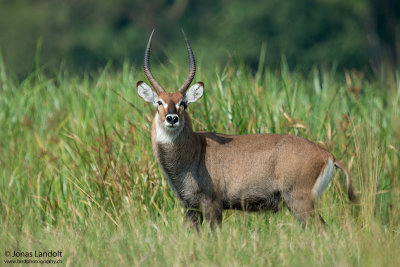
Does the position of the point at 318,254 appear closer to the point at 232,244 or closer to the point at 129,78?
the point at 232,244

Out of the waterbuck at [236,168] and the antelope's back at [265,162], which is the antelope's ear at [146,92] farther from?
the antelope's back at [265,162]

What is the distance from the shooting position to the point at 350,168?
6930 mm

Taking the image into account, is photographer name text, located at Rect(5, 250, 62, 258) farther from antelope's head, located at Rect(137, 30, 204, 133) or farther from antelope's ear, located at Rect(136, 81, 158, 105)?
A: antelope's ear, located at Rect(136, 81, 158, 105)

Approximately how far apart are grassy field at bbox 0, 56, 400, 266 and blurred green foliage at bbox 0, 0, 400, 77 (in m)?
17.7

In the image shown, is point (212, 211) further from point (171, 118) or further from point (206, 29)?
point (206, 29)

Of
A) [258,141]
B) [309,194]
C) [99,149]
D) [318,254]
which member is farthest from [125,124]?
[318,254]

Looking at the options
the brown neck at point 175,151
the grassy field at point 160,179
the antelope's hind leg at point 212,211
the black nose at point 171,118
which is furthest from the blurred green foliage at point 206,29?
the black nose at point 171,118

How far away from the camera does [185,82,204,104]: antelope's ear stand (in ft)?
19.2

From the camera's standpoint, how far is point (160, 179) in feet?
21.8

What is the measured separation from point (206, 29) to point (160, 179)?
26.6 metres

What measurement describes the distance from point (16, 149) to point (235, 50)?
111 inches

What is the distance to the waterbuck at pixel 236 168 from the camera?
18.4ft

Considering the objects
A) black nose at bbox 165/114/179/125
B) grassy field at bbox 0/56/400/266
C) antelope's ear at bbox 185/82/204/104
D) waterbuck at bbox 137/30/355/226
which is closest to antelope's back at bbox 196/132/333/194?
waterbuck at bbox 137/30/355/226

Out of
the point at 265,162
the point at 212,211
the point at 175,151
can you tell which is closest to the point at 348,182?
the point at 265,162
